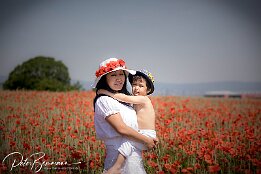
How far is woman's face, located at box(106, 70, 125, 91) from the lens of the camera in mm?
3141

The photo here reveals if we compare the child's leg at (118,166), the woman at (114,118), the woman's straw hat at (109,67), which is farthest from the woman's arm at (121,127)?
the woman's straw hat at (109,67)

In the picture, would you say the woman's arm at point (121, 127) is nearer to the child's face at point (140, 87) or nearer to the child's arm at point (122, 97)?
the child's arm at point (122, 97)

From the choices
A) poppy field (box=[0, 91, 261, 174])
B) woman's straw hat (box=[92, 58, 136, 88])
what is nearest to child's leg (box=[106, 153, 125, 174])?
poppy field (box=[0, 91, 261, 174])

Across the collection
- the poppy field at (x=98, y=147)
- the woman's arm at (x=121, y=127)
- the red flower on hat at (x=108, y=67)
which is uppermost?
the red flower on hat at (x=108, y=67)

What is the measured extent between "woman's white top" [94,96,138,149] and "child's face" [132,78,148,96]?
13.1 inches

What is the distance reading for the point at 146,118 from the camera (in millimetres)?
3268

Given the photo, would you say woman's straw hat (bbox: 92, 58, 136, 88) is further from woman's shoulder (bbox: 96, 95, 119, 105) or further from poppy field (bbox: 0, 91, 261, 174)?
poppy field (bbox: 0, 91, 261, 174)

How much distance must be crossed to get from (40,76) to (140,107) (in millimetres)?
13287

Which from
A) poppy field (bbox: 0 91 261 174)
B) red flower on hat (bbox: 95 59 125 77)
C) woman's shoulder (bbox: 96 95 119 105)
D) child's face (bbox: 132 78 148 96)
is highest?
red flower on hat (bbox: 95 59 125 77)

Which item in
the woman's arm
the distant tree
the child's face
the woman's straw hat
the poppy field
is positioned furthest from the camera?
the distant tree

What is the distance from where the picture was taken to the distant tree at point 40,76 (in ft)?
50.6

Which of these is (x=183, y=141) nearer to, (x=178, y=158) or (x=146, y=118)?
(x=178, y=158)

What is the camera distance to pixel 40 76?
15828 mm

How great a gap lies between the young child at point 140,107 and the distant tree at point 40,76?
12.3 meters
